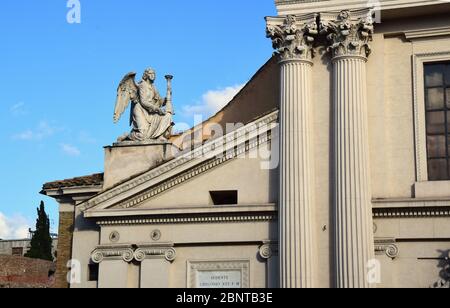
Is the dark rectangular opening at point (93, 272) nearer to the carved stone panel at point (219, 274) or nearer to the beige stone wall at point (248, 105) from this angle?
the carved stone panel at point (219, 274)

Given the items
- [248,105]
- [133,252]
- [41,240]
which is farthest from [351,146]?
[41,240]

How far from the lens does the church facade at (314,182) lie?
17891mm

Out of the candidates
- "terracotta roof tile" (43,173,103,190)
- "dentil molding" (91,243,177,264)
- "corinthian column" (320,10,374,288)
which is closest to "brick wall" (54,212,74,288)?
"terracotta roof tile" (43,173,103,190)

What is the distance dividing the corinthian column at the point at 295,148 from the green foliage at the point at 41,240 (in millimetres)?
33173

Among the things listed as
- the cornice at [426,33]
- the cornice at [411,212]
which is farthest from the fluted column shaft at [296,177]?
the cornice at [426,33]

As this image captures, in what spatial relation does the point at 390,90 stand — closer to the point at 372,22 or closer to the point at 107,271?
the point at 372,22

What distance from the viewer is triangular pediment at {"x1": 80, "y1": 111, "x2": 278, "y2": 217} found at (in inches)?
752

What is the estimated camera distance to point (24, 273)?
30375mm

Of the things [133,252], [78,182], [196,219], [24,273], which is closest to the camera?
[196,219]

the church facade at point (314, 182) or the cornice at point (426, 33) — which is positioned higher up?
the cornice at point (426, 33)

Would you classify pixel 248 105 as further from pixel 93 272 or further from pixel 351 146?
pixel 93 272

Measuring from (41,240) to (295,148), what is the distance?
117 ft

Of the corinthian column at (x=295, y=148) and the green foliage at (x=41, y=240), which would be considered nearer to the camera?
the corinthian column at (x=295, y=148)
